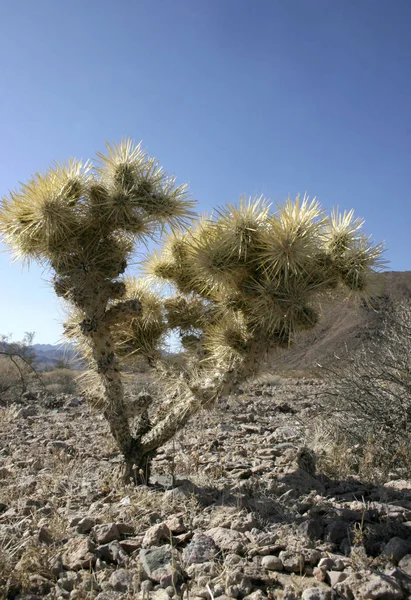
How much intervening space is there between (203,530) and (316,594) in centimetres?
104

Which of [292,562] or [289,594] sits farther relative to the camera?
[292,562]

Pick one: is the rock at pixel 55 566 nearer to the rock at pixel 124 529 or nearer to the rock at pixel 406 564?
the rock at pixel 124 529

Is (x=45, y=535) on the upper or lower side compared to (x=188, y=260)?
lower

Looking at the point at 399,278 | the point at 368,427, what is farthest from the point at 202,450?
the point at 399,278

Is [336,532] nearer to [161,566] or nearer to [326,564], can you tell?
[326,564]

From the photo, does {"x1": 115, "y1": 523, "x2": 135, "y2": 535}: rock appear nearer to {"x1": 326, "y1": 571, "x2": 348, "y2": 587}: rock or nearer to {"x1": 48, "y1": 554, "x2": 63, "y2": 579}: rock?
{"x1": 48, "y1": 554, "x2": 63, "y2": 579}: rock

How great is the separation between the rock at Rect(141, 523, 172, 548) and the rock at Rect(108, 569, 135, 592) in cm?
33

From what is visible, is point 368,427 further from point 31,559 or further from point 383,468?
point 31,559

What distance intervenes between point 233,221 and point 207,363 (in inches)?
62.8

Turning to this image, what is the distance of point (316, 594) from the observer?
7.68ft

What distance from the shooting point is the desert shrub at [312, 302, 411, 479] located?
4.73 m

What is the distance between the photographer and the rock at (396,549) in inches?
107

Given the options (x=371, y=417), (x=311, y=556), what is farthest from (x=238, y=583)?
(x=371, y=417)

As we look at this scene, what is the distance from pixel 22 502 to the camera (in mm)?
3707
